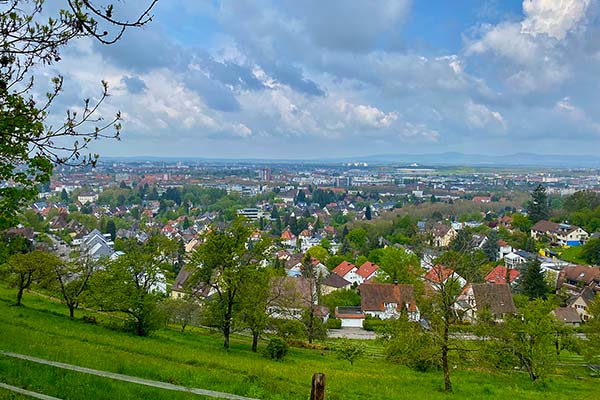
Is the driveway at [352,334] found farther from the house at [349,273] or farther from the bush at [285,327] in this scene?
the house at [349,273]

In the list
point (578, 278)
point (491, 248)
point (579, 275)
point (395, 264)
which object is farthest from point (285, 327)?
point (491, 248)

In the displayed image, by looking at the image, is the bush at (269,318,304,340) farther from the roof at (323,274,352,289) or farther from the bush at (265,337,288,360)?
the roof at (323,274,352,289)

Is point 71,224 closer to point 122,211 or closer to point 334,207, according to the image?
point 122,211

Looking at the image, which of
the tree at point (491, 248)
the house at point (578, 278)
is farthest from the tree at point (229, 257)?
the tree at point (491, 248)

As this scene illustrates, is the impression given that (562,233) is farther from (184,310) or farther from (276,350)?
(276,350)

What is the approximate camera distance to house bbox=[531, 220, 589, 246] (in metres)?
81.4

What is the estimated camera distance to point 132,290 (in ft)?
69.9

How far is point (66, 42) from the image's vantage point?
219 inches

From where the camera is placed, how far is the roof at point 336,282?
55.8 metres

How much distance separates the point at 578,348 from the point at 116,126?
31964mm

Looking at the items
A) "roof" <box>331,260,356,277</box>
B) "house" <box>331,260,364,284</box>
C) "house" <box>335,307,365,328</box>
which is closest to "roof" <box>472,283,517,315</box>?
"house" <box>335,307,365,328</box>

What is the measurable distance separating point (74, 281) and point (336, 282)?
3524 cm

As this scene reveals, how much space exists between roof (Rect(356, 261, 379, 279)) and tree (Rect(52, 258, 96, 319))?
3859 cm

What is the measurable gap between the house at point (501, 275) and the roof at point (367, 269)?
14.0m
